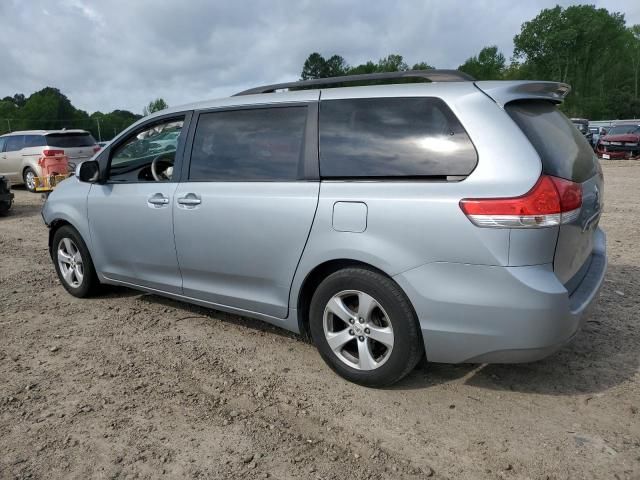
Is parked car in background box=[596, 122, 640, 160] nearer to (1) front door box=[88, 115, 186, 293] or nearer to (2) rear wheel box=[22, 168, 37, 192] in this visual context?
(2) rear wheel box=[22, 168, 37, 192]

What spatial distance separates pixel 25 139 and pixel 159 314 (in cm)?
1284

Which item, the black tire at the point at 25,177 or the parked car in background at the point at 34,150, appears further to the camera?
the black tire at the point at 25,177

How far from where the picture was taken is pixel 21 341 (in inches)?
166

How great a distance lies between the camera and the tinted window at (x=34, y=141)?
14.8 metres

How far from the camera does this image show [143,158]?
4.67m

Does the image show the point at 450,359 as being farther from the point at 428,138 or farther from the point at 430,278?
the point at 428,138

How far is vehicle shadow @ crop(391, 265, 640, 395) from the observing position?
3.29 meters

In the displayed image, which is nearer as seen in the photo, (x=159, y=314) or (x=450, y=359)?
(x=450, y=359)

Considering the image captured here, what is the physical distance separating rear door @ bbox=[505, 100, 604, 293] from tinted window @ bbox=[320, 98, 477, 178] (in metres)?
0.36

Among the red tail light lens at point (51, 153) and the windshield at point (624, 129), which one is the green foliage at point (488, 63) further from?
the red tail light lens at point (51, 153)

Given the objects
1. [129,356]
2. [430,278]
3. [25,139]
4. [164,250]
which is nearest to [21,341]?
[129,356]

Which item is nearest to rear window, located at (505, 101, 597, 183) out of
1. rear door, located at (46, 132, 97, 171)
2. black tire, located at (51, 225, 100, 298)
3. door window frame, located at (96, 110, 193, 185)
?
door window frame, located at (96, 110, 193, 185)

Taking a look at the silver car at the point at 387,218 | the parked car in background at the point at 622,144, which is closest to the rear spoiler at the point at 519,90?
the silver car at the point at 387,218

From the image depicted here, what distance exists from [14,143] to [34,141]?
872mm
